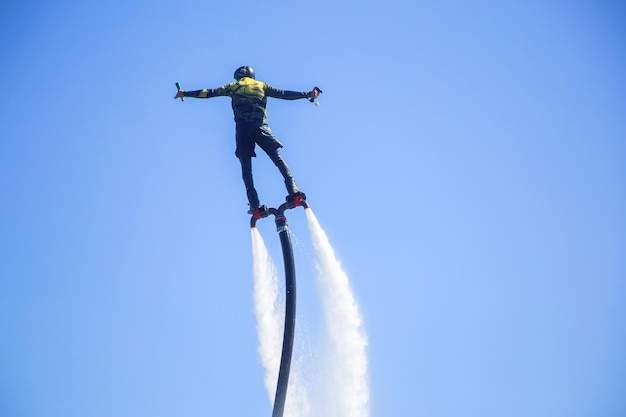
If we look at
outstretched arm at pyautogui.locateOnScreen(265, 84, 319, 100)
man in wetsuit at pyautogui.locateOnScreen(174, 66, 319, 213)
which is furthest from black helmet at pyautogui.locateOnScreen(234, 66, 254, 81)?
outstretched arm at pyautogui.locateOnScreen(265, 84, 319, 100)

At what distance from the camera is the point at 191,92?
13211 millimetres

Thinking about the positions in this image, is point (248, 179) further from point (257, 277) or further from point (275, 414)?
point (275, 414)

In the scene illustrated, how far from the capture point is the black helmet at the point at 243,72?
13.6 m

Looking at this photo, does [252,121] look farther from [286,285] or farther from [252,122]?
[286,285]

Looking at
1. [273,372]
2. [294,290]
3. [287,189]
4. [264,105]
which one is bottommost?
[273,372]

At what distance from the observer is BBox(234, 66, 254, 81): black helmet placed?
1358cm

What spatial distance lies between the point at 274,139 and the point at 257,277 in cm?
294

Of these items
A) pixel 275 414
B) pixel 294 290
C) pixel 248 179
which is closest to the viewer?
pixel 275 414

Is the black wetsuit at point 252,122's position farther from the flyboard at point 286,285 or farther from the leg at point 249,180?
the flyboard at point 286,285

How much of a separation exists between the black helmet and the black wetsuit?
197mm

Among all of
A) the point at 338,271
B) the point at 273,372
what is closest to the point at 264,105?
the point at 338,271

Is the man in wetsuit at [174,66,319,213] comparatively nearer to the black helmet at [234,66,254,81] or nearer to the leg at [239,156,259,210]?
the leg at [239,156,259,210]

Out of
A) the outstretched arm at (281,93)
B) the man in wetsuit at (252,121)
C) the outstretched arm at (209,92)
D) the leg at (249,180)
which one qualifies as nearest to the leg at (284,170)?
the man in wetsuit at (252,121)

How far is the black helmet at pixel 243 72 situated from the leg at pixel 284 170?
2.00m
